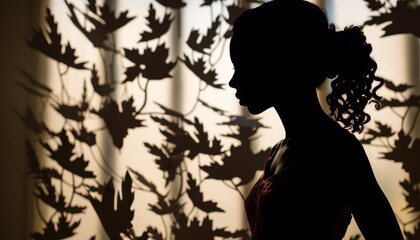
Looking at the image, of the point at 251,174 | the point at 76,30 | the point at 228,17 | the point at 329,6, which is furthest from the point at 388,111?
the point at 76,30

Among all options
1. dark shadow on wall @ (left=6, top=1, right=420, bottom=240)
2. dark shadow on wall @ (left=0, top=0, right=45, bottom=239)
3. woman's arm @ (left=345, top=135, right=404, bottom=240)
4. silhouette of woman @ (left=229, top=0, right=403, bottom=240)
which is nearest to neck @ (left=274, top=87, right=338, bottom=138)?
silhouette of woman @ (left=229, top=0, right=403, bottom=240)

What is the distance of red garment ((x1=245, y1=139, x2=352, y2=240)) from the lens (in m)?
0.66

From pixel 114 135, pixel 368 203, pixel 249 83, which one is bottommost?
pixel 114 135

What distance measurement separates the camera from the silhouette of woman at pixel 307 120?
24.7 inches

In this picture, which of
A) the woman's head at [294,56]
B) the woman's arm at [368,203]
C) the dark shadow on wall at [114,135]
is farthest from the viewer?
the dark shadow on wall at [114,135]

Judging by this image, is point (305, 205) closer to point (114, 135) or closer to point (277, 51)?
point (277, 51)

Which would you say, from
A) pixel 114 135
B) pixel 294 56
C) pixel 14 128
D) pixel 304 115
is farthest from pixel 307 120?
pixel 14 128

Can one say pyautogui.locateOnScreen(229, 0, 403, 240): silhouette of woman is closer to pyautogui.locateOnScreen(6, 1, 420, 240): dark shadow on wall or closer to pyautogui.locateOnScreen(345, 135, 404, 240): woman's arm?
pyautogui.locateOnScreen(345, 135, 404, 240): woman's arm

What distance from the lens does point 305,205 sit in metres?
0.67

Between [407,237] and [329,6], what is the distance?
890 mm

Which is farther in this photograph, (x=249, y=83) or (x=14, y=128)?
(x=14, y=128)

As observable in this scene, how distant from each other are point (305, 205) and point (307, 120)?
17cm

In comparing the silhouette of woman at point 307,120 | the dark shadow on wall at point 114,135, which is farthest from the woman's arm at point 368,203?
the dark shadow on wall at point 114,135

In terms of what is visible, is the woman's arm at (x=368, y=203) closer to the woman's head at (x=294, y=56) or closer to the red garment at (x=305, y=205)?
the red garment at (x=305, y=205)
